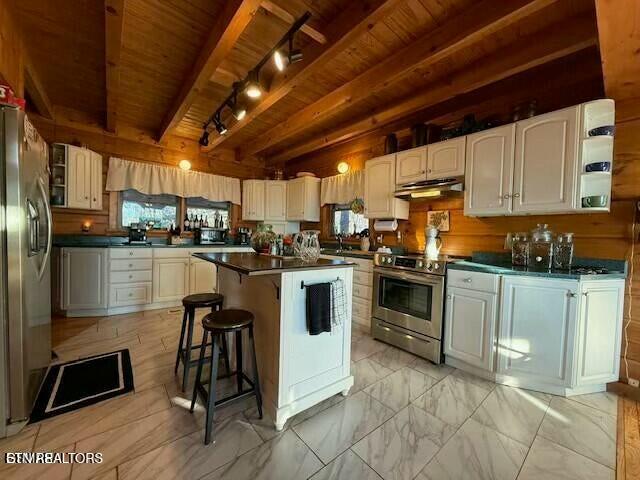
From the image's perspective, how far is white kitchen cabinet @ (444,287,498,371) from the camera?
226 cm

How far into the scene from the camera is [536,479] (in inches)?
53.6

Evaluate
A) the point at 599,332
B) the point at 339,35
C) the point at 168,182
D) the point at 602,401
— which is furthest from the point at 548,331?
the point at 168,182

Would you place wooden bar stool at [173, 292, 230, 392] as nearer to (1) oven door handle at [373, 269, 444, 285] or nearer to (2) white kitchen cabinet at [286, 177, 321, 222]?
(1) oven door handle at [373, 269, 444, 285]

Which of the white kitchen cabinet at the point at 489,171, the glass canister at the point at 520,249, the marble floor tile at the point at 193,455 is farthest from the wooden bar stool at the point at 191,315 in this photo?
the glass canister at the point at 520,249

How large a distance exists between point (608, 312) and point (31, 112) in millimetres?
6337

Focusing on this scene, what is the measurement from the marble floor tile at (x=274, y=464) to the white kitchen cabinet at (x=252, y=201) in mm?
4021

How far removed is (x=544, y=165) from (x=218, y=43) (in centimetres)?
271

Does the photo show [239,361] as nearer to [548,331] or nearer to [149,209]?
[548,331]

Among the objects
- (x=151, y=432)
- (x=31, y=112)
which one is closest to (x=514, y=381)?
(x=151, y=432)

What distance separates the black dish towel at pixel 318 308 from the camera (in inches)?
67.8

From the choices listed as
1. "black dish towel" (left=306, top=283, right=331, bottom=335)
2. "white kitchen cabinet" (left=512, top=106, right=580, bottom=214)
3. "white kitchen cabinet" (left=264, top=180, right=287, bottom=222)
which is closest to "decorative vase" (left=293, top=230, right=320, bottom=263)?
"black dish towel" (left=306, top=283, right=331, bottom=335)

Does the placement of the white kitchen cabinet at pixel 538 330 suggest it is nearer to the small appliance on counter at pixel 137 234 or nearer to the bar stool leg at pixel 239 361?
the bar stool leg at pixel 239 361

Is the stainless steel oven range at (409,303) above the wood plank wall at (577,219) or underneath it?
underneath

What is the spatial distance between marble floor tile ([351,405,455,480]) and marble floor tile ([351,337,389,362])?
87 cm
